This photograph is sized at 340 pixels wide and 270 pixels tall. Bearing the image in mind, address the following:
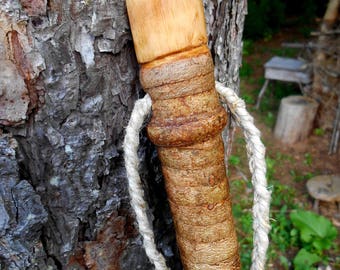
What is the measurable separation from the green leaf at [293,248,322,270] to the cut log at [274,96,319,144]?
5.04 ft

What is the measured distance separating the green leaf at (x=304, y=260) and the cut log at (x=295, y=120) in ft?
5.04

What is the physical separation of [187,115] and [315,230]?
194 centimetres

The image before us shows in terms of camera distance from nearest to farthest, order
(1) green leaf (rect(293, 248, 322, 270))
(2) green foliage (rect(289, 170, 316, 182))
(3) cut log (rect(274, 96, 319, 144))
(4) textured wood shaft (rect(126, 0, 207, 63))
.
Result: (4) textured wood shaft (rect(126, 0, 207, 63))
(1) green leaf (rect(293, 248, 322, 270))
(2) green foliage (rect(289, 170, 316, 182))
(3) cut log (rect(274, 96, 319, 144))

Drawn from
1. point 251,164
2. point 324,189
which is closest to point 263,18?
point 324,189

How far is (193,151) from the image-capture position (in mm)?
627

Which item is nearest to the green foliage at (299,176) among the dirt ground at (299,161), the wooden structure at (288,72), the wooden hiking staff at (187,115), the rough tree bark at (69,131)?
the dirt ground at (299,161)

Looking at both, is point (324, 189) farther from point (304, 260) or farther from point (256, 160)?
point (256, 160)

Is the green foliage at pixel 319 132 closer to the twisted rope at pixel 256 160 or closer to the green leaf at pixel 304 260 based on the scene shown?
the green leaf at pixel 304 260

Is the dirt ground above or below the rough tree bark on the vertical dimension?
below

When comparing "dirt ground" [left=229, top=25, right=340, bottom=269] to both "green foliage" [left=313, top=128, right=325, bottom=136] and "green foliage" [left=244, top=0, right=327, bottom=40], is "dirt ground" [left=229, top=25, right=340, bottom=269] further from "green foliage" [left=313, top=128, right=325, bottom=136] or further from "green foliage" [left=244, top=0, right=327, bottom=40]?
"green foliage" [left=244, top=0, right=327, bottom=40]

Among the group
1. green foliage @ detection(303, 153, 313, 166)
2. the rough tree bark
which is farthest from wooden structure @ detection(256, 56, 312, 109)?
the rough tree bark

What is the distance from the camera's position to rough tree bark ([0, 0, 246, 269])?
0.63 metres

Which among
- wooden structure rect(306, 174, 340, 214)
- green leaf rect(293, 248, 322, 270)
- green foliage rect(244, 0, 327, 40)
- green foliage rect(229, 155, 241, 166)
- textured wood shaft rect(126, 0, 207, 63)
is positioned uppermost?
textured wood shaft rect(126, 0, 207, 63)

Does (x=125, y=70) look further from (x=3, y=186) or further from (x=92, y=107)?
(x=3, y=186)
